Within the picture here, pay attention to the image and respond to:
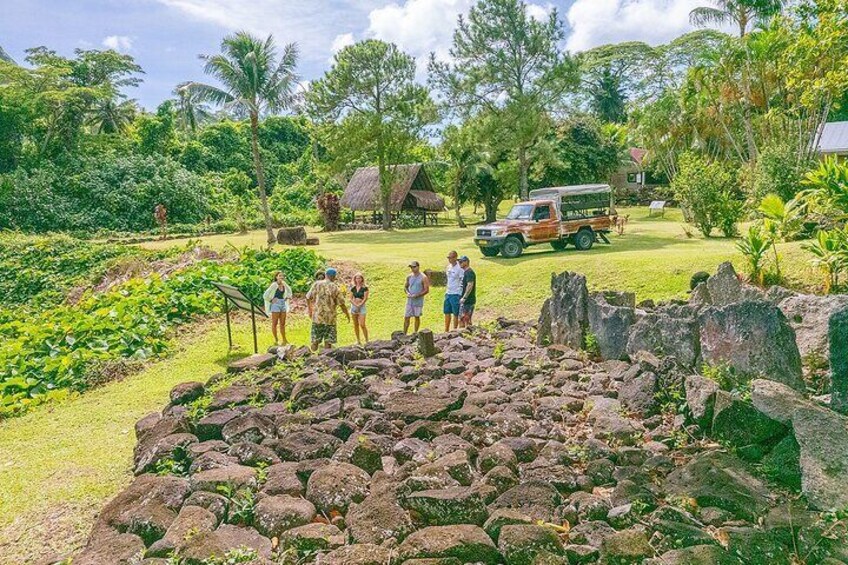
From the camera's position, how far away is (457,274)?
1078 centimetres

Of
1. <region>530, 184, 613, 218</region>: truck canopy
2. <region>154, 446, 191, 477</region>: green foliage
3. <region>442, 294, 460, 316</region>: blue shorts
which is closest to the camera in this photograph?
<region>154, 446, 191, 477</region>: green foliage

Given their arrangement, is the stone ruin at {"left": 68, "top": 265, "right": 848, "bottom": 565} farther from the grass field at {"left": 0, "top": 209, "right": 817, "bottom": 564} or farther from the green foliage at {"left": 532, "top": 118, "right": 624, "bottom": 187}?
the green foliage at {"left": 532, "top": 118, "right": 624, "bottom": 187}

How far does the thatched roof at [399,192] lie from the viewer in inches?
1340

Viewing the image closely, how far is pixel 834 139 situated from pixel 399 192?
845 inches

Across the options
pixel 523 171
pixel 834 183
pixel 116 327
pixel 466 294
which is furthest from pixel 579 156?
pixel 116 327

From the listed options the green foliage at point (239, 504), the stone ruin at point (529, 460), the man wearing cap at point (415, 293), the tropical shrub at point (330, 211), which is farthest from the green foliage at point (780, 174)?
the tropical shrub at point (330, 211)

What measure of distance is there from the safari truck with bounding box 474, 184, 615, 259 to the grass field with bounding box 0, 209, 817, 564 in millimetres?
496

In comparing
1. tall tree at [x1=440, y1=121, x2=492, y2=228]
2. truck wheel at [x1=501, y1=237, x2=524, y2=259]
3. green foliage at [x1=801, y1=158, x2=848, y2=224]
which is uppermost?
tall tree at [x1=440, y1=121, x2=492, y2=228]

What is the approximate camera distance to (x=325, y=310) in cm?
984

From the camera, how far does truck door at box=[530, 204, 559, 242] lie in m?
18.6

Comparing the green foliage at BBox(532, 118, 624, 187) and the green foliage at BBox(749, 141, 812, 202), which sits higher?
the green foliage at BBox(532, 118, 624, 187)

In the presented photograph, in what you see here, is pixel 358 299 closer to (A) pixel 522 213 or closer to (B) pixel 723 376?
(B) pixel 723 376

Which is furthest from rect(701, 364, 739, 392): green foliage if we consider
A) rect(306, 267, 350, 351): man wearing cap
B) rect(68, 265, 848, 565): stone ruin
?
rect(306, 267, 350, 351): man wearing cap

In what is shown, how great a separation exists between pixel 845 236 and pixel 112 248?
2345 cm
